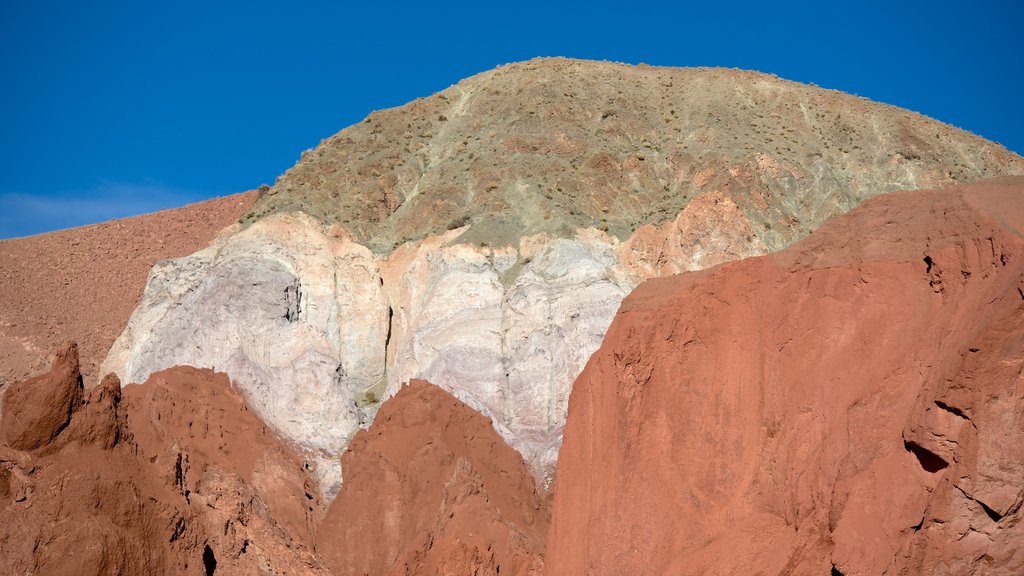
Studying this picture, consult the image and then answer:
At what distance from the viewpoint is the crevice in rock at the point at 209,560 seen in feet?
66.5

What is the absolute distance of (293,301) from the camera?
40125 mm

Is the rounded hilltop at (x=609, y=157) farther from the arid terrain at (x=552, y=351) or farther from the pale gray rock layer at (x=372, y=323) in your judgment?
the pale gray rock layer at (x=372, y=323)

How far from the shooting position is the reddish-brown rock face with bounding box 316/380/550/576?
29.9 metres

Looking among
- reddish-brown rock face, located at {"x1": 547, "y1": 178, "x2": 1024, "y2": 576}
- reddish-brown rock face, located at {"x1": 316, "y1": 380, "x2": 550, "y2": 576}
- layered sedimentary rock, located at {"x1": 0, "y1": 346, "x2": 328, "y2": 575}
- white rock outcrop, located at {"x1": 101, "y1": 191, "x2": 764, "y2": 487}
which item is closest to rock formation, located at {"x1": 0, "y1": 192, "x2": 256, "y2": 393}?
white rock outcrop, located at {"x1": 101, "y1": 191, "x2": 764, "y2": 487}

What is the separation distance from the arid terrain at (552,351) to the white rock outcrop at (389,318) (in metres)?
0.11

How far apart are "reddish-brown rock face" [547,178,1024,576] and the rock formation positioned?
2860 cm

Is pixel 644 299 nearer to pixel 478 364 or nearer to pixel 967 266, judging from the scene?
pixel 967 266

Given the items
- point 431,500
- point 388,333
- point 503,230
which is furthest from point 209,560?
point 503,230

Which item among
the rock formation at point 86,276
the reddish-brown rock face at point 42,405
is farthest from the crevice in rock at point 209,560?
the rock formation at point 86,276

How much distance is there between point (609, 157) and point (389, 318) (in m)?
11.8

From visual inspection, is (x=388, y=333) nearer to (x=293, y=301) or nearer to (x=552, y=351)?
(x=293, y=301)

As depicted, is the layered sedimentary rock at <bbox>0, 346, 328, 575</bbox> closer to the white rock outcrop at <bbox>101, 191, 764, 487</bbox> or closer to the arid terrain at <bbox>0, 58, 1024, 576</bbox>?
the arid terrain at <bbox>0, 58, 1024, 576</bbox>

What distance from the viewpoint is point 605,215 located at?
43406mm

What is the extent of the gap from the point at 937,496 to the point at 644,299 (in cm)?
823
